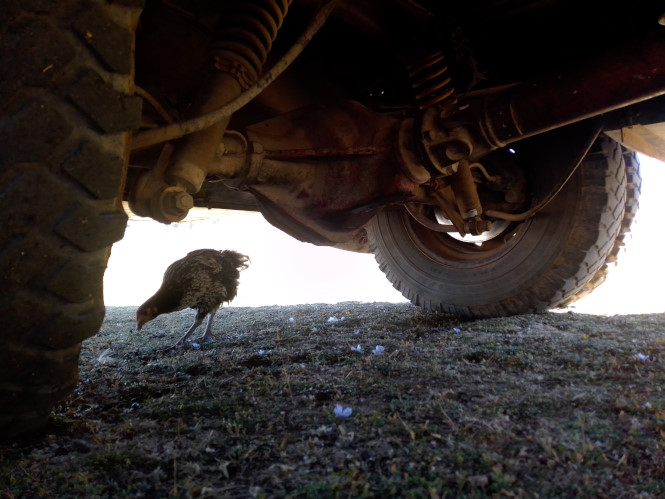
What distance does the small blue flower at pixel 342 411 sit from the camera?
128cm

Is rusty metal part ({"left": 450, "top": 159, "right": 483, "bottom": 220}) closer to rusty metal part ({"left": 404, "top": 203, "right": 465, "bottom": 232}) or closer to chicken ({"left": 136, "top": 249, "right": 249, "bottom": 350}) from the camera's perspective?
rusty metal part ({"left": 404, "top": 203, "right": 465, "bottom": 232})

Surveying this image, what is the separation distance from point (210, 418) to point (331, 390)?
416mm

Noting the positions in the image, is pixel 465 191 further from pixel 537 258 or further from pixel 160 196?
pixel 160 196

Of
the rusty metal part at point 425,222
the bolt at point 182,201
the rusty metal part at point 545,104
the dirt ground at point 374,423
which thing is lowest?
the dirt ground at point 374,423

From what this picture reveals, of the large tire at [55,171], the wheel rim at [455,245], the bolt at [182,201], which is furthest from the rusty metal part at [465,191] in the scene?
the large tire at [55,171]

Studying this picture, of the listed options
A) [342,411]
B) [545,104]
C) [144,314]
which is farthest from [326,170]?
[144,314]

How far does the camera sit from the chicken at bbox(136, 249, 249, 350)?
3.68m

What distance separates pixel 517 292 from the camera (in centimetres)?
257

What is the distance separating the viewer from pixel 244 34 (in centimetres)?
153

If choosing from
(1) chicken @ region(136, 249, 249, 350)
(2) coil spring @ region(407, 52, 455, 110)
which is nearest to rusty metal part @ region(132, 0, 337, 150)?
(2) coil spring @ region(407, 52, 455, 110)

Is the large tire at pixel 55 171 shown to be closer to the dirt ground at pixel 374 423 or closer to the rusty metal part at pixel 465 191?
the dirt ground at pixel 374 423

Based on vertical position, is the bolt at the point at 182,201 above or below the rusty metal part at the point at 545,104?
below

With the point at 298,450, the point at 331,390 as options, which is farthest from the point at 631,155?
the point at 298,450

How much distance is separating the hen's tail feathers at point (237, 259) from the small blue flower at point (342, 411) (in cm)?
301
